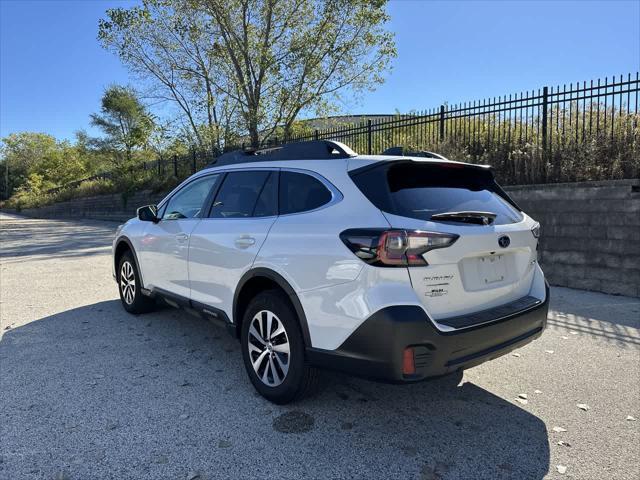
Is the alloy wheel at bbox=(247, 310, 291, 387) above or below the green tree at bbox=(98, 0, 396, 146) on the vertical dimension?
below

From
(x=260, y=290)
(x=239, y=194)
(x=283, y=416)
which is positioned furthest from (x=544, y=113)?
(x=283, y=416)

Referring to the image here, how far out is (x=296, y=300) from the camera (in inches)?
116

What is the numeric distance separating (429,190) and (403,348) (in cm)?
105

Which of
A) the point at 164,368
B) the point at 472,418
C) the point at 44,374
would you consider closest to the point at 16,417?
the point at 44,374

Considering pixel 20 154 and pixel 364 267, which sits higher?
pixel 20 154

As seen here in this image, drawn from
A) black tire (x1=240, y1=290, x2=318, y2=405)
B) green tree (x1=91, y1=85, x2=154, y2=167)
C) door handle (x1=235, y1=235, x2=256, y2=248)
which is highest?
green tree (x1=91, y1=85, x2=154, y2=167)

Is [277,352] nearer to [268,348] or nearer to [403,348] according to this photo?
[268,348]

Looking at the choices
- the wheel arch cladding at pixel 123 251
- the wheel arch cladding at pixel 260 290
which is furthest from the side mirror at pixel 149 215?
the wheel arch cladding at pixel 260 290

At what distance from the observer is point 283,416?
10.1 ft

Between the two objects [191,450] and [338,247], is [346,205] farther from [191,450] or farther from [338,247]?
[191,450]

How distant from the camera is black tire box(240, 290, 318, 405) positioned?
300cm

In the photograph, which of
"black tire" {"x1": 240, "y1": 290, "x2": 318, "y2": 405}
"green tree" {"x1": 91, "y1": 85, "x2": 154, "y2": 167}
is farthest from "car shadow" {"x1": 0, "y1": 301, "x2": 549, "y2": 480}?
"green tree" {"x1": 91, "y1": 85, "x2": 154, "y2": 167}

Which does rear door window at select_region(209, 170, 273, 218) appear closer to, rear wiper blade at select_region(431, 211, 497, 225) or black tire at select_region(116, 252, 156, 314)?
rear wiper blade at select_region(431, 211, 497, 225)

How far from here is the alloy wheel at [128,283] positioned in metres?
5.43
